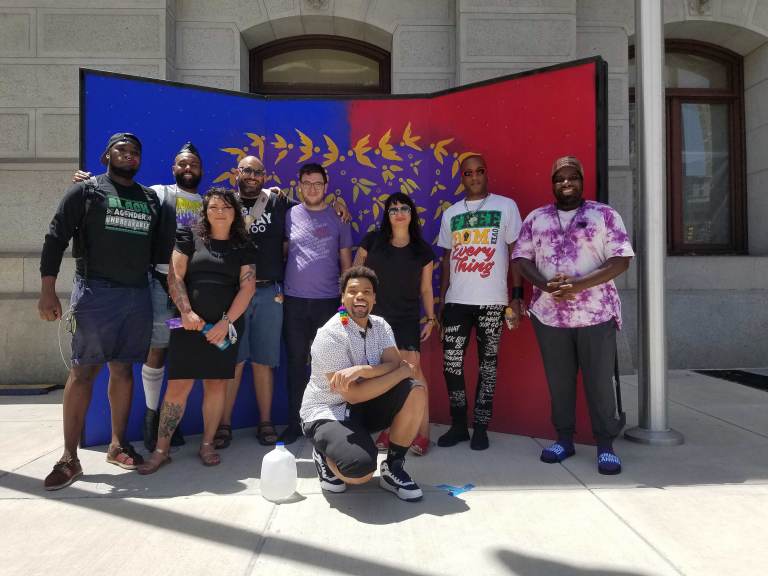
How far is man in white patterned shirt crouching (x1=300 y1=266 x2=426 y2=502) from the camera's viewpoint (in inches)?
126

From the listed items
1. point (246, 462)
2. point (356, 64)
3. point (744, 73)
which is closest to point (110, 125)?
point (246, 462)

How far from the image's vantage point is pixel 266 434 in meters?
4.46

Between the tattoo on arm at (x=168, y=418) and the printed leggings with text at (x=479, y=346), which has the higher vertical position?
the printed leggings with text at (x=479, y=346)

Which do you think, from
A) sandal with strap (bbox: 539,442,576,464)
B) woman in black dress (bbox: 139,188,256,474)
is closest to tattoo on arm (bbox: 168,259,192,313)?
woman in black dress (bbox: 139,188,256,474)

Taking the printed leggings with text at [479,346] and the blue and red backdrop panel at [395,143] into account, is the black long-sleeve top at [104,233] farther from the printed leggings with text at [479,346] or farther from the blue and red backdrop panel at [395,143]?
the printed leggings with text at [479,346]

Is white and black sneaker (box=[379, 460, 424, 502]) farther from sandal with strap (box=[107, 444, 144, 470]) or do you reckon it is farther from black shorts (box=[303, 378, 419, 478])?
sandal with strap (box=[107, 444, 144, 470])

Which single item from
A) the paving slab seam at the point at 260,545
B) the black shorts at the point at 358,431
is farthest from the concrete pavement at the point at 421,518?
the black shorts at the point at 358,431

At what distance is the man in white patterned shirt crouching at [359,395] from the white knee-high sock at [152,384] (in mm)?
1487

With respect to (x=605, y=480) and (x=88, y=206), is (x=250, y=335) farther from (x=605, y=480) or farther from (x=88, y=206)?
(x=605, y=480)

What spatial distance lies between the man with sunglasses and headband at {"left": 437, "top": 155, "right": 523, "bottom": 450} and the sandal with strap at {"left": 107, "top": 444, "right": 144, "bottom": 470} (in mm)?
2123

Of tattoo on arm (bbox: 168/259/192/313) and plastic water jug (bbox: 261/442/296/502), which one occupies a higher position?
tattoo on arm (bbox: 168/259/192/313)

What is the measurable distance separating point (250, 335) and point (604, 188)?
2.87 meters

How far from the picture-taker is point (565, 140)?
4441 millimetres

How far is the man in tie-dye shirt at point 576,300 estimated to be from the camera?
3859 millimetres
